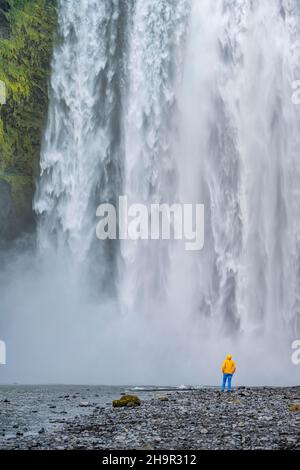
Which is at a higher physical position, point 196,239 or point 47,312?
point 196,239

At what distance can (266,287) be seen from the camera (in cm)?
3716

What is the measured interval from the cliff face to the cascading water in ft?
3.71

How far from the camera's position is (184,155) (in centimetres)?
3953

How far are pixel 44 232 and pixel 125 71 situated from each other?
10.3m

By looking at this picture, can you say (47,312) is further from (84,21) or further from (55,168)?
(84,21)

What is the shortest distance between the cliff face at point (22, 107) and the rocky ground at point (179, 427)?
22027 mm

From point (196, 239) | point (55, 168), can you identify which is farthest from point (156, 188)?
point (55, 168)

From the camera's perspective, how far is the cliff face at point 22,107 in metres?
41.5

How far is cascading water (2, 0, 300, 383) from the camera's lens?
3703cm
